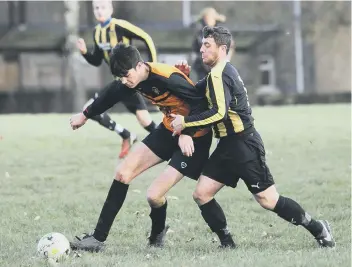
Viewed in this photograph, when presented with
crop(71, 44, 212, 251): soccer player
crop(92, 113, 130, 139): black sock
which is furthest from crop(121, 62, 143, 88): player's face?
crop(92, 113, 130, 139): black sock

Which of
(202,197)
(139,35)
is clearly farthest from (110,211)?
(139,35)

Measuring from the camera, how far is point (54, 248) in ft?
19.9

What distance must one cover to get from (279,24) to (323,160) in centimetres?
2787

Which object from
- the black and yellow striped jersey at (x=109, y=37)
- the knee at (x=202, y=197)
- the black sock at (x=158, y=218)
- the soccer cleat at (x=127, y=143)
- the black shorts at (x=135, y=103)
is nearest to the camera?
the knee at (x=202, y=197)

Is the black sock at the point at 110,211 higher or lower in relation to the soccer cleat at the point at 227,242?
higher

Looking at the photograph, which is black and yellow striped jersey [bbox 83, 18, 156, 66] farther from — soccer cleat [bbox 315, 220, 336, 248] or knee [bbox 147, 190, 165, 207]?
soccer cleat [bbox 315, 220, 336, 248]

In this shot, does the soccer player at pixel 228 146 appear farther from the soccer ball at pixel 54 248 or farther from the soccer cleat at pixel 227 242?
the soccer ball at pixel 54 248

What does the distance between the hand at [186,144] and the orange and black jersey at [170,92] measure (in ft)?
0.26

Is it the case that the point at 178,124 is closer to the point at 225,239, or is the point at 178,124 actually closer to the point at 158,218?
the point at 158,218

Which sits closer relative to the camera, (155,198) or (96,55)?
(155,198)

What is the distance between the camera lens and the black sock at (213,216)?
6.46 m

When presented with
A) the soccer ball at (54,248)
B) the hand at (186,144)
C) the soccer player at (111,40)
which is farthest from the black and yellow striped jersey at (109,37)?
the soccer ball at (54,248)

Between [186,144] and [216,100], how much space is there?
401 millimetres

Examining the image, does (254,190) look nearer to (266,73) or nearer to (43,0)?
(43,0)
